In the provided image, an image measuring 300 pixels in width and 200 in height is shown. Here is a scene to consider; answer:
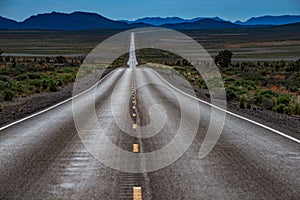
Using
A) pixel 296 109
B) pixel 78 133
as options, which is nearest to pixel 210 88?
pixel 296 109

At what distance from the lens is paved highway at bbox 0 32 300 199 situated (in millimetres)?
7266

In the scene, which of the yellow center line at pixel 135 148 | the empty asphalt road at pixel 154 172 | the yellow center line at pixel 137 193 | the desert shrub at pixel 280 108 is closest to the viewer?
the yellow center line at pixel 137 193

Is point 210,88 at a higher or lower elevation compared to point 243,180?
lower

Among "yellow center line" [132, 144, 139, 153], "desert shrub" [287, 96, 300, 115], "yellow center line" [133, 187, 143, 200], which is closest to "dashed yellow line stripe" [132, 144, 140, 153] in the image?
"yellow center line" [132, 144, 139, 153]

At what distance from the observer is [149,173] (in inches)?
332

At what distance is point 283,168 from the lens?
29.0ft

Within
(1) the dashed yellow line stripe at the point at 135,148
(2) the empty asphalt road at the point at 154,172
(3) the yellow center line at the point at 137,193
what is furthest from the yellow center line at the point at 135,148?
(3) the yellow center line at the point at 137,193

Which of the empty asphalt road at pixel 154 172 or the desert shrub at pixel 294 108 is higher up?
the empty asphalt road at pixel 154 172

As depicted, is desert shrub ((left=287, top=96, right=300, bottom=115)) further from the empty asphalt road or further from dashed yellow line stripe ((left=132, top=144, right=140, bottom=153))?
dashed yellow line stripe ((left=132, top=144, right=140, bottom=153))

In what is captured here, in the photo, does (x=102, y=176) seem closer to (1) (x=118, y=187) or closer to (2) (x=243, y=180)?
(1) (x=118, y=187)

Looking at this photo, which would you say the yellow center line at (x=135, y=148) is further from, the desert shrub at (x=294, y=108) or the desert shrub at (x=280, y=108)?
the desert shrub at (x=280, y=108)

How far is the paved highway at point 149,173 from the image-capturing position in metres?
7.27

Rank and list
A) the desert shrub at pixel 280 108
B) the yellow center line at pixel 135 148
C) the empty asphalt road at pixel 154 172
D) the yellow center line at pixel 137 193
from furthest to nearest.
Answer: the desert shrub at pixel 280 108
the yellow center line at pixel 135 148
the empty asphalt road at pixel 154 172
the yellow center line at pixel 137 193

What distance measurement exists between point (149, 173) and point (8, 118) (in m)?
10.1
